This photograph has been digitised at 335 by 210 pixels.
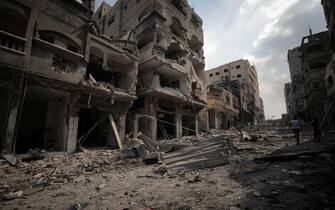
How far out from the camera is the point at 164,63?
1836 centimetres

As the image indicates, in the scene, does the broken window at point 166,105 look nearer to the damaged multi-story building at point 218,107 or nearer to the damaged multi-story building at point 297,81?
the damaged multi-story building at point 218,107

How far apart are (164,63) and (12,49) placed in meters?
12.1

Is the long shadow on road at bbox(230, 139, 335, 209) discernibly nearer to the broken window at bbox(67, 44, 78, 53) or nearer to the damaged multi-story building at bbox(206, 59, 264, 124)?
the broken window at bbox(67, 44, 78, 53)

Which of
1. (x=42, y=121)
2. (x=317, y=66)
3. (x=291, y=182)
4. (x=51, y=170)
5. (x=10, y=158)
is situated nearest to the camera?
(x=291, y=182)

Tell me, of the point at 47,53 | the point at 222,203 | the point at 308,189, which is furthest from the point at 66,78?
the point at 308,189

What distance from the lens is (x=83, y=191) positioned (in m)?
5.23

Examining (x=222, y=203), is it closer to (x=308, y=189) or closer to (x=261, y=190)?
(x=261, y=190)

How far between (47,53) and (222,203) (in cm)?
1210

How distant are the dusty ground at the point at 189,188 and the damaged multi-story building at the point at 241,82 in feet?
116

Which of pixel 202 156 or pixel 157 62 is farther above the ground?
pixel 157 62

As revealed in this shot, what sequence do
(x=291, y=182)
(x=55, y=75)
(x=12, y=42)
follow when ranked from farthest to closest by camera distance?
1. (x=55, y=75)
2. (x=12, y=42)
3. (x=291, y=182)

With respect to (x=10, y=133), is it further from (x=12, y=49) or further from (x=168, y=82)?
(x=168, y=82)

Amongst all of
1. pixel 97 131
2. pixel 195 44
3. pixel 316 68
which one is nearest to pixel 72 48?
pixel 97 131

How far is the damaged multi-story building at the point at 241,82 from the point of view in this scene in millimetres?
40719
